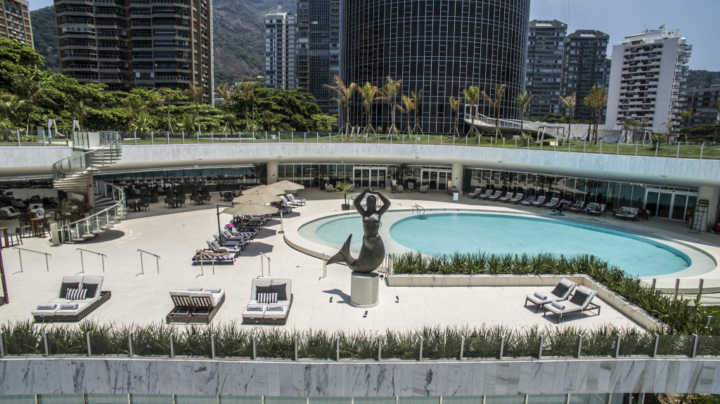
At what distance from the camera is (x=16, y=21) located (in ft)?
354

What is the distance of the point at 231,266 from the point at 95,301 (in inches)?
180

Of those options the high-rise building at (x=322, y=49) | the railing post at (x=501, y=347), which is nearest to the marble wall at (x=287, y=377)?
the railing post at (x=501, y=347)

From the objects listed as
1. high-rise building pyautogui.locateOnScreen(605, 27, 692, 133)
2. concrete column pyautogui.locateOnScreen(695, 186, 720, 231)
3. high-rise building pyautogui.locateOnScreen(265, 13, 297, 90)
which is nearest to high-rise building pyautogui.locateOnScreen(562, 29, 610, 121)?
high-rise building pyautogui.locateOnScreen(605, 27, 692, 133)

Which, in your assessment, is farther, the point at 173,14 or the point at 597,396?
the point at 173,14

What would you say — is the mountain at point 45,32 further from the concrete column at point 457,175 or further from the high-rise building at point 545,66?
the high-rise building at point 545,66

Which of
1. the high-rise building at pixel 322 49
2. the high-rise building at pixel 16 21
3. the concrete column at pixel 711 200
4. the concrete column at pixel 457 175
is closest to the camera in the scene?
the concrete column at pixel 711 200

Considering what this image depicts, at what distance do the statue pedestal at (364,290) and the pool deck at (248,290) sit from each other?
0.86ft

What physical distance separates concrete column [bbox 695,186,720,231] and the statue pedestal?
21.2m

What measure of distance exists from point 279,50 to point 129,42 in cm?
10650

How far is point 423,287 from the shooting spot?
43.3 feet

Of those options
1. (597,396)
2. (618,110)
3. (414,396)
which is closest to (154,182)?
(414,396)

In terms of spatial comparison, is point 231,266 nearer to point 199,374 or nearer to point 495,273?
point 199,374

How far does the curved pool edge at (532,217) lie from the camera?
16.3 metres

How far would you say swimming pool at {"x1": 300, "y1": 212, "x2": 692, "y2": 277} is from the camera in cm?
1830
